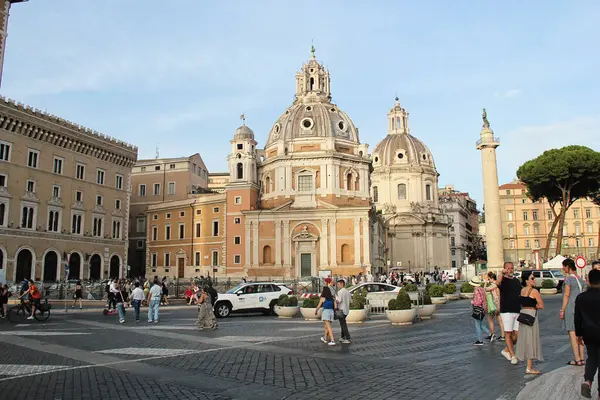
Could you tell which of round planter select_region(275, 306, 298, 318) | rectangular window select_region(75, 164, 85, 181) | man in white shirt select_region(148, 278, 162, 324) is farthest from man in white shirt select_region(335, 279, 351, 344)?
rectangular window select_region(75, 164, 85, 181)

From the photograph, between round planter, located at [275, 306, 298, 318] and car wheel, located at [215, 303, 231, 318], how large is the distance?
2.19 m

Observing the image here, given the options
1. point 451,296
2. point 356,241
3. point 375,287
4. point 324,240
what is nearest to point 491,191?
point 451,296

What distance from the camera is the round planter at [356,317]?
1900 centimetres

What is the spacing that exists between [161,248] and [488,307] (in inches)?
2231

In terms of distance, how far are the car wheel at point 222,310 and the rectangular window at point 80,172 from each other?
33.4 meters

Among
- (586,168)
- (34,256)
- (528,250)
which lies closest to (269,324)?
(34,256)

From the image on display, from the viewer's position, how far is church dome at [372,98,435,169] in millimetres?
88156

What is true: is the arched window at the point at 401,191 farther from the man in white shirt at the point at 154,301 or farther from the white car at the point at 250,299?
the man in white shirt at the point at 154,301

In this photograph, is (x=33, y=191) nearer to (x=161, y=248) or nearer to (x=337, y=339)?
(x=161, y=248)

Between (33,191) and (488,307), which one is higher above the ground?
(33,191)

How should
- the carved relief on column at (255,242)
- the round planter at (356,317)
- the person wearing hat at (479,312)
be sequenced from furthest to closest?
the carved relief on column at (255,242) < the round planter at (356,317) < the person wearing hat at (479,312)

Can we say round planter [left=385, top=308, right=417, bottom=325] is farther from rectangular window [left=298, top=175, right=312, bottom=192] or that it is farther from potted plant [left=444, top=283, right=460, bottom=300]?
rectangular window [left=298, top=175, right=312, bottom=192]

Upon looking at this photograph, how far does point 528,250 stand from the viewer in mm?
82625

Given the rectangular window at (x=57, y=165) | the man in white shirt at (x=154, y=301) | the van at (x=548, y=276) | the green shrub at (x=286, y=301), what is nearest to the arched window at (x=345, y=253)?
the van at (x=548, y=276)
